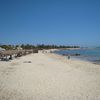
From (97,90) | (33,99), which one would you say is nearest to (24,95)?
(33,99)

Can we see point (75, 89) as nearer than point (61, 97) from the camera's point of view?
No

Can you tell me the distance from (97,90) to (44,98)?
11.1 ft

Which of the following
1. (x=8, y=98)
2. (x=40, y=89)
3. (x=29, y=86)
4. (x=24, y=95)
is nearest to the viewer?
(x=8, y=98)

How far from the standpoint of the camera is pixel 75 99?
7.90 m

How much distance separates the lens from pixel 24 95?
8273 millimetres

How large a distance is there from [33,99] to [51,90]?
175 cm

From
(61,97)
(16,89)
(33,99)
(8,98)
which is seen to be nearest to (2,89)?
(16,89)

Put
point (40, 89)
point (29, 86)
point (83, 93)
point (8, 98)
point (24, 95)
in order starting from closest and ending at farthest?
point (8, 98), point (24, 95), point (83, 93), point (40, 89), point (29, 86)

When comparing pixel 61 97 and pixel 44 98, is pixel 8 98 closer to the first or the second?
pixel 44 98

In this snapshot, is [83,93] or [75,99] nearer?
[75,99]

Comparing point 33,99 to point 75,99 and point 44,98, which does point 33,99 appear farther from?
point 75,99

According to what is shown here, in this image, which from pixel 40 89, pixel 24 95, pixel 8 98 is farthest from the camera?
pixel 40 89

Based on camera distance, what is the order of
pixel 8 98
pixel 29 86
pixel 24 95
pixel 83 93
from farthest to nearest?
pixel 29 86, pixel 83 93, pixel 24 95, pixel 8 98

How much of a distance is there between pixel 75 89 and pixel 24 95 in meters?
3.04
